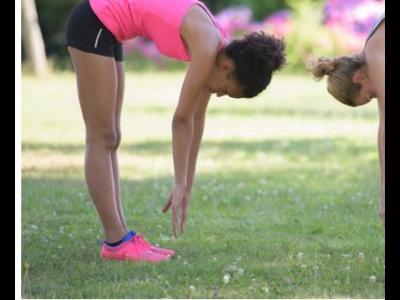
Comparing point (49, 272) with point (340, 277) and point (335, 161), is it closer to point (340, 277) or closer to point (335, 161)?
point (340, 277)

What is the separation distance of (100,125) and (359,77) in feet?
4.34

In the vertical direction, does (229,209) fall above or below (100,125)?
below

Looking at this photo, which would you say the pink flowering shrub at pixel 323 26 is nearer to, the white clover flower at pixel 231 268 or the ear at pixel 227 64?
the ear at pixel 227 64

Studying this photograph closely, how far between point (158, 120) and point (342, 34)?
731 cm

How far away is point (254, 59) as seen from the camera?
444 cm

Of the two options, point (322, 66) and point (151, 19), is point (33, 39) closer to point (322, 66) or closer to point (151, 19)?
point (151, 19)

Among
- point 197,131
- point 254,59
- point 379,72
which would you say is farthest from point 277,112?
point 379,72

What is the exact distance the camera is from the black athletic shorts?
452cm

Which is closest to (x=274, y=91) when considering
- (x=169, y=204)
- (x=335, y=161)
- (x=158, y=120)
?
(x=158, y=120)

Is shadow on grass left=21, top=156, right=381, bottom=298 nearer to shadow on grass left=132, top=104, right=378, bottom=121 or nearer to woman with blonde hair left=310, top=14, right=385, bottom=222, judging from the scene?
woman with blonde hair left=310, top=14, right=385, bottom=222

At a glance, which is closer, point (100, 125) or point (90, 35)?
point (90, 35)

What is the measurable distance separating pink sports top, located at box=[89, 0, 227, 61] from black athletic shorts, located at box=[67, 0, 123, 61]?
29 millimetres

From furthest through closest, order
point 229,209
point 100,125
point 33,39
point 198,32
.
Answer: point 33,39 → point 229,209 → point 100,125 → point 198,32
